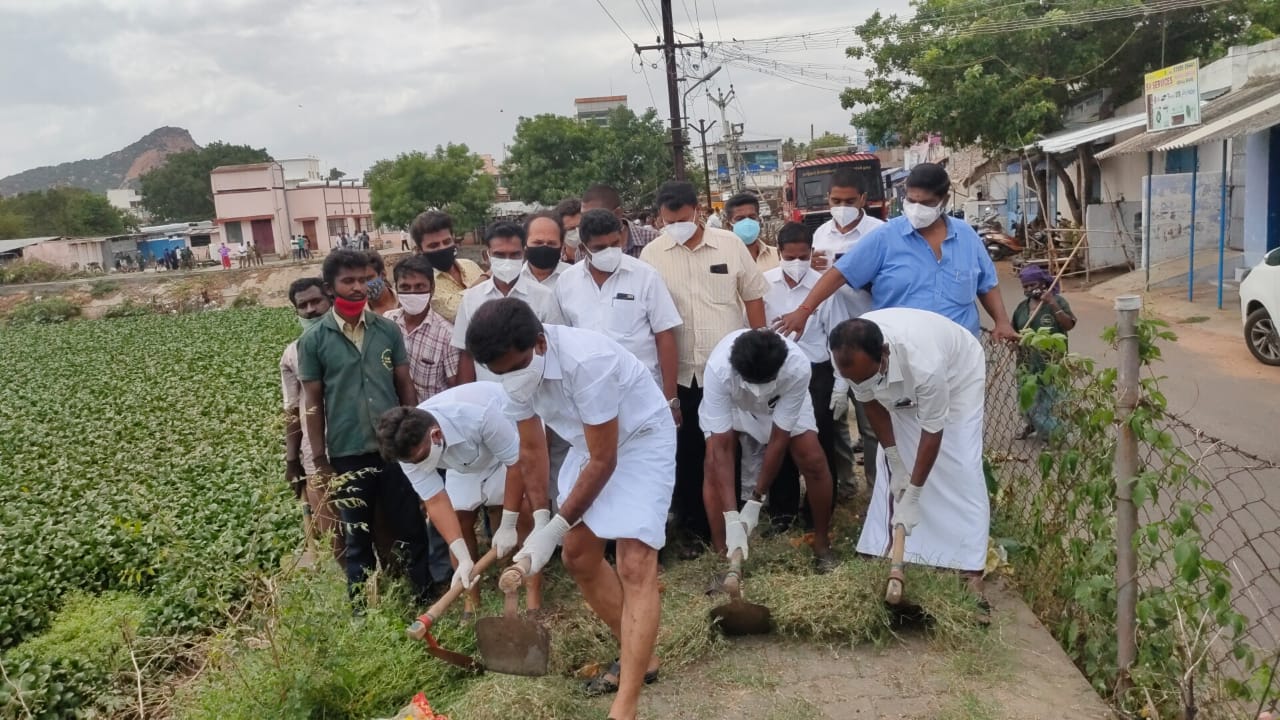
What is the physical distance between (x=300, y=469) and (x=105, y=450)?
18.8ft

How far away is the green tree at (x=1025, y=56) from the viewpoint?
19.5 m

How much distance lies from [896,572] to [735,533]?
2.24 feet

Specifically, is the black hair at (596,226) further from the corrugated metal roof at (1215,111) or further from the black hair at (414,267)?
the corrugated metal roof at (1215,111)

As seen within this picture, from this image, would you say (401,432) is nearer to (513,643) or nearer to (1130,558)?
(513,643)

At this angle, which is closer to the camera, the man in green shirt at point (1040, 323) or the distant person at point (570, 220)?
the man in green shirt at point (1040, 323)

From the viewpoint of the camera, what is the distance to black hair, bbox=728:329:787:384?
12.9ft

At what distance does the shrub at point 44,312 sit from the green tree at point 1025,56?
1035 inches

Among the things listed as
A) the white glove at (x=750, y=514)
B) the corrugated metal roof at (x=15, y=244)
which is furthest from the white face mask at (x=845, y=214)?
the corrugated metal roof at (x=15, y=244)

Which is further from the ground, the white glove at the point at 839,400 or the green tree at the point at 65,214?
the green tree at the point at 65,214

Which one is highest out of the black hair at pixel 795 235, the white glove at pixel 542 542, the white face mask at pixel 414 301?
the black hair at pixel 795 235

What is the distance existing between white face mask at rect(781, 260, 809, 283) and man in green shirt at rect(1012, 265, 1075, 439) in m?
1.20

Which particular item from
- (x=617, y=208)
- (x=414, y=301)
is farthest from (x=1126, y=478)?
(x=617, y=208)

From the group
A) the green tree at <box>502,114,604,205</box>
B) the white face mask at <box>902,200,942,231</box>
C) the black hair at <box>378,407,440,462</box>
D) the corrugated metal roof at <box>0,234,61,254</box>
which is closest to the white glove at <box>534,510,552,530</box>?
the black hair at <box>378,407,440,462</box>

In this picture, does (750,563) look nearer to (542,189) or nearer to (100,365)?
(100,365)
